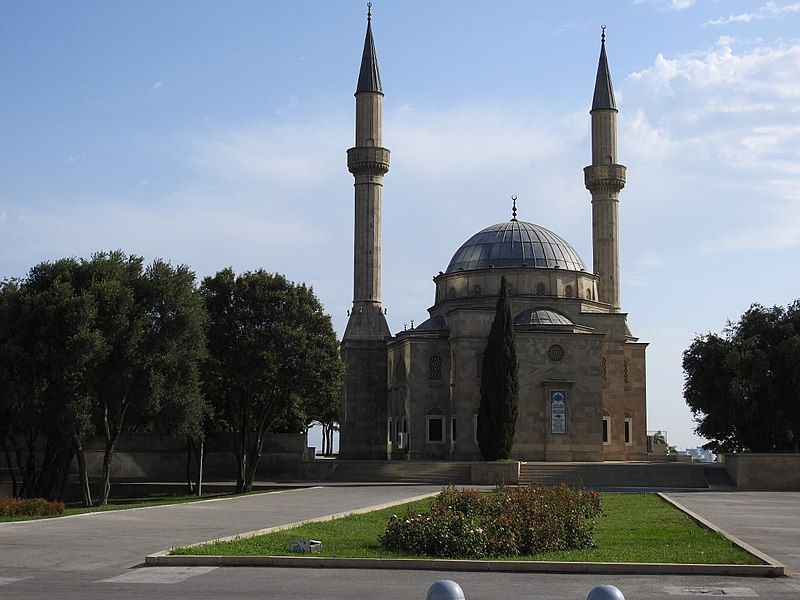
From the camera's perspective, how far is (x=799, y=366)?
42.9 meters

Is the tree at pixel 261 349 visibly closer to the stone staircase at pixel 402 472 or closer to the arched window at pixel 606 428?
the stone staircase at pixel 402 472

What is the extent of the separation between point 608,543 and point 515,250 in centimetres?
3996

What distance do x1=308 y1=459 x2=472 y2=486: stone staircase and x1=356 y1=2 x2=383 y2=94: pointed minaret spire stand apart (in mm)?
20106

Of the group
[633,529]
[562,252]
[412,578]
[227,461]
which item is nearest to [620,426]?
[562,252]

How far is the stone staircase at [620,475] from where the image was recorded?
41.8 m

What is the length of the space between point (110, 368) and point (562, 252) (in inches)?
1220

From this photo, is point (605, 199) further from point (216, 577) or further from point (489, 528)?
point (216, 577)

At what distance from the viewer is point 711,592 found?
1272cm

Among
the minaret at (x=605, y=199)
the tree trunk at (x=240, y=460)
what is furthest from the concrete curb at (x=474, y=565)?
the minaret at (x=605, y=199)

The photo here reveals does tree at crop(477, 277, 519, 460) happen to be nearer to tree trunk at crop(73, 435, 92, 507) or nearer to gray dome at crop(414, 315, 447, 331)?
gray dome at crop(414, 315, 447, 331)

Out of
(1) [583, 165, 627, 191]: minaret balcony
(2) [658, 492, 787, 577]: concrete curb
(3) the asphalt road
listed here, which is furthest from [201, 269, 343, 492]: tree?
(1) [583, 165, 627, 191]: minaret balcony

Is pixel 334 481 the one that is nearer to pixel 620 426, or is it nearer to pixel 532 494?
pixel 620 426

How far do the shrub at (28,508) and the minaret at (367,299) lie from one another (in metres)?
29.9

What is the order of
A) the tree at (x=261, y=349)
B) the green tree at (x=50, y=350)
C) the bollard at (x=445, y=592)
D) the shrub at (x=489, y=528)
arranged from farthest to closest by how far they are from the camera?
the tree at (x=261, y=349), the green tree at (x=50, y=350), the shrub at (x=489, y=528), the bollard at (x=445, y=592)
